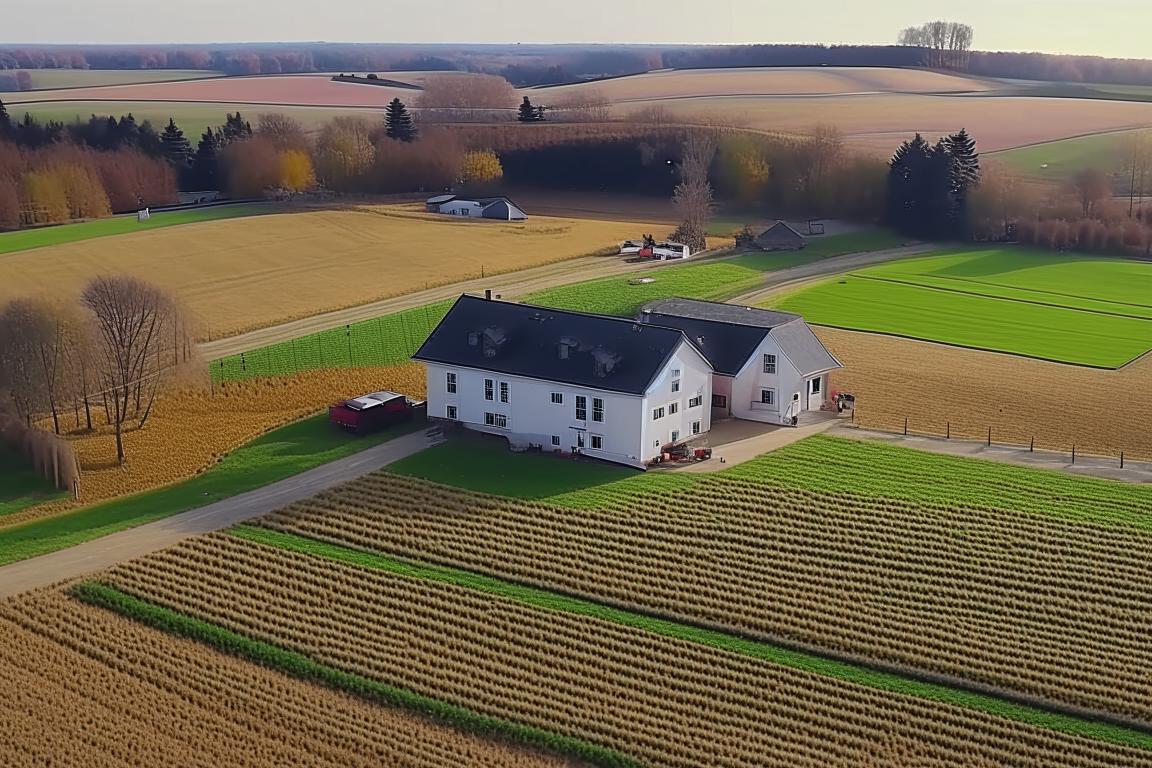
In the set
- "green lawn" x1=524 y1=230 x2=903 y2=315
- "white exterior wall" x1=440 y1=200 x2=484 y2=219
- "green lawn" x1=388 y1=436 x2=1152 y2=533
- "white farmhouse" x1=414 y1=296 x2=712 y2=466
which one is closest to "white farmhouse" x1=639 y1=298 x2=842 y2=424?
"white farmhouse" x1=414 y1=296 x2=712 y2=466

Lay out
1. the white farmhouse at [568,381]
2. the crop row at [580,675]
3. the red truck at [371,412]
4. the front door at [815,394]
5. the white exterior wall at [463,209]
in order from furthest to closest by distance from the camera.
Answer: the white exterior wall at [463,209] < the front door at [815,394] < the red truck at [371,412] < the white farmhouse at [568,381] < the crop row at [580,675]

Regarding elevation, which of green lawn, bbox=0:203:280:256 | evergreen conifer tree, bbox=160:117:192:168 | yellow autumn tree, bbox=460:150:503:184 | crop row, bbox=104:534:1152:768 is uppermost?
evergreen conifer tree, bbox=160:117:192:168

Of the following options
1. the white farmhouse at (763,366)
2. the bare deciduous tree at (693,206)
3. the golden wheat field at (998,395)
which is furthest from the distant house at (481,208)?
the white farmhouse at (763,366)

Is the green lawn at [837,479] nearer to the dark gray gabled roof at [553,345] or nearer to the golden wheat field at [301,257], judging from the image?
the dark gray gabled roof at [553,345]

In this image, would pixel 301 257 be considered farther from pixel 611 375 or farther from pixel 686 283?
pixel 611 375

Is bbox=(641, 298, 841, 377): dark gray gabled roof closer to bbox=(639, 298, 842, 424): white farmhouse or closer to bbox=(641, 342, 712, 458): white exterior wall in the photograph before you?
bbox=(639, 298, 842, 424): white farmhouse

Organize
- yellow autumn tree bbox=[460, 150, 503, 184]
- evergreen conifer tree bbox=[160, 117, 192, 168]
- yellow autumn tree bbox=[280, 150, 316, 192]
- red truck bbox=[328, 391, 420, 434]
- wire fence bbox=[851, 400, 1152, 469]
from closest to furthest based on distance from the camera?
1. wire fence bbox=[851, 400, 1152, 469]
2. red truck bbox=[328, 391, 420, 434]
3. yellow autumn tree bbox=[280, 150, 316, 192]
4. evergreen conifer tree bbox=[160, 117, 192, 168]
5. yellow autumn tree bbox=[460, 150, 503, 184]
